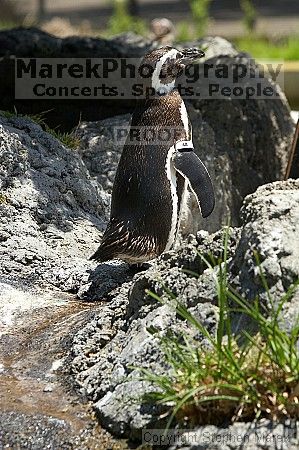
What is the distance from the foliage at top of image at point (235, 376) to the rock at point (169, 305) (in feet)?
0.27

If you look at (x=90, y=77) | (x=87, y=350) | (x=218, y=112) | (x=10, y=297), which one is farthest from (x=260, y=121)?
(x=87, y=350)

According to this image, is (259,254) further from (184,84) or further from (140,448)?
(184,84)

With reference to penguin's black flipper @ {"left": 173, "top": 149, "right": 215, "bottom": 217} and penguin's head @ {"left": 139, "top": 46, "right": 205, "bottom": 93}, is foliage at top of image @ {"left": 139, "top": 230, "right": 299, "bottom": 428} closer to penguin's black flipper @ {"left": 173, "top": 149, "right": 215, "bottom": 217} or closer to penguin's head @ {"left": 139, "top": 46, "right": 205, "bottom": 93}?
penguin's black flipper @ {"left": 173, "top": 149, "right": 215, "bottom": 217}

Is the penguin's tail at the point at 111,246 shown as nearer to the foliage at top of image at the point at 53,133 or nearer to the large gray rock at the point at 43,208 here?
the large gray rock at the point at 43,208

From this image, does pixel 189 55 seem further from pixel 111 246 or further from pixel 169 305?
pixel 169 305

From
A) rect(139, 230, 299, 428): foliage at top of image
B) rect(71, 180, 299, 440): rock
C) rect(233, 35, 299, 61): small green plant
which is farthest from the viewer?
rect(233, 35, 299, 61): small green plant

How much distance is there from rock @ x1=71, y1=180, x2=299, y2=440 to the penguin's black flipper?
1.18m

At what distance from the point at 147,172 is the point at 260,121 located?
3.00 m

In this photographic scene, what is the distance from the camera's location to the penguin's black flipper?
4836 mm

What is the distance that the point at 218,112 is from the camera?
7344 mm

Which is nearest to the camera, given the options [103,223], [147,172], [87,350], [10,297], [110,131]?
[87,350]

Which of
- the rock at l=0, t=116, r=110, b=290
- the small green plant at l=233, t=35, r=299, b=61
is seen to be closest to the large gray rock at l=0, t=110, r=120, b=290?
the rock at l=0, t=116, r=110, b=290

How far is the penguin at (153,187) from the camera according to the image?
15.6ft

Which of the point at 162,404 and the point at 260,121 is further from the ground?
the point at 260,121
